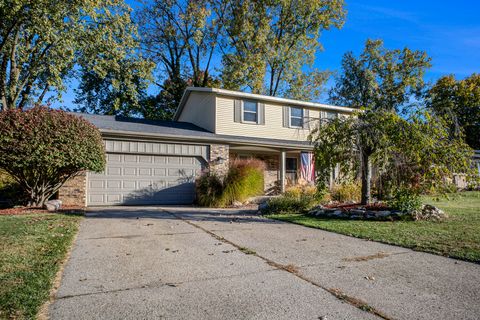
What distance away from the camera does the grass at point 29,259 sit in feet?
8.75

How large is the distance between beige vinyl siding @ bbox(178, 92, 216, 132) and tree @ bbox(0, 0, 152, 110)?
3.68 m

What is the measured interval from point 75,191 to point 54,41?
7.64 m

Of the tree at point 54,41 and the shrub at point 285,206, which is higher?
the tree at point 54,41

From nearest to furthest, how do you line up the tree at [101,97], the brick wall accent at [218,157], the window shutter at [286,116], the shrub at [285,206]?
the shrub at [285,206] < the brick wall accent at [218,157] < the window shutter at [286,116] < the tree at [101,97]

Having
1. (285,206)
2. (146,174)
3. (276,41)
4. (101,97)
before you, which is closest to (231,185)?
(285,206)

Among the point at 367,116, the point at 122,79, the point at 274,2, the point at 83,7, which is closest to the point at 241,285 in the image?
the point at 367,116

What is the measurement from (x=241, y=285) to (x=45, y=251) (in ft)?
9.68

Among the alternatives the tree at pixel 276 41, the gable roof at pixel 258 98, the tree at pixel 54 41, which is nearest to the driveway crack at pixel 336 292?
the gable roof at pixel 258 98

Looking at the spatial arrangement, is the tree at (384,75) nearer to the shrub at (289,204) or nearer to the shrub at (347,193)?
A: the shrub at (347,193)

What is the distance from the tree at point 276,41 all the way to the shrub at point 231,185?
41.5ft

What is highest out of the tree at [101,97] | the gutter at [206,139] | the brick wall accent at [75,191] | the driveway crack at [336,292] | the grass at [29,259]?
the tree at [101,97]

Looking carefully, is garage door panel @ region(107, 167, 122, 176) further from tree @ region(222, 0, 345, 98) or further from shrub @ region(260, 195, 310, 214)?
tree @ region(222, 0, 345, 98)

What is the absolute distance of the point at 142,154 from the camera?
1202 cm

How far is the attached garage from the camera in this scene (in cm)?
1150
